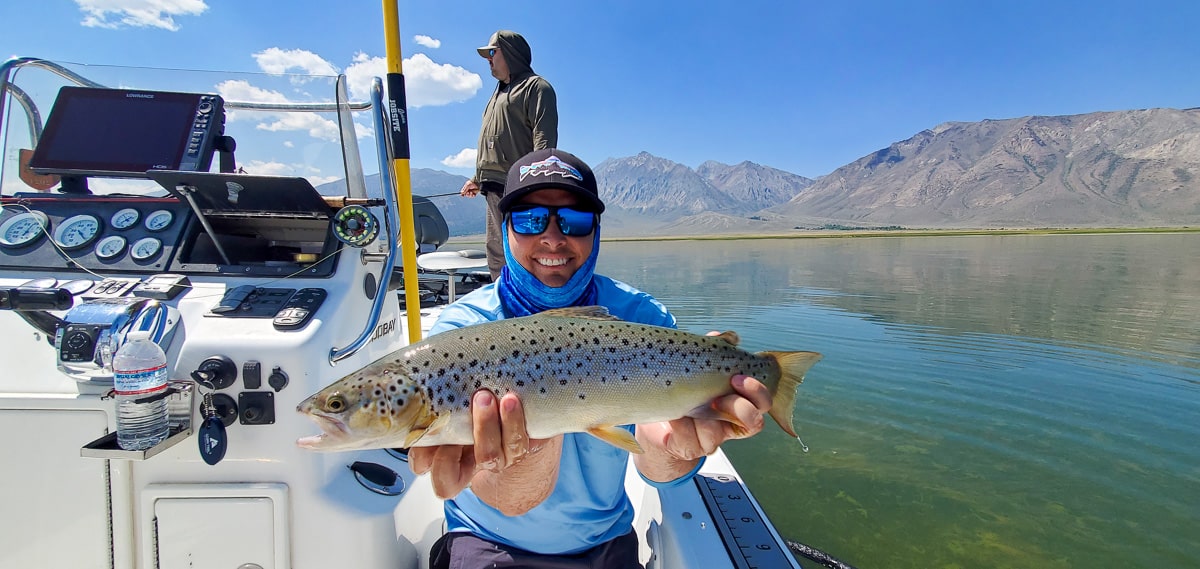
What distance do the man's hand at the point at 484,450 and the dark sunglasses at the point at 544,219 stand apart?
1055mm

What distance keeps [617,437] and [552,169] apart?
1547 mm

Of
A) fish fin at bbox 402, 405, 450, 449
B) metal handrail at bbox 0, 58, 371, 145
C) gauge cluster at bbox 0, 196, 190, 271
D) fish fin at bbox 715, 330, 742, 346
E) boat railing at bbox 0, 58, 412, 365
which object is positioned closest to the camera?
fish fin at bbox 402, 405, 450, 449

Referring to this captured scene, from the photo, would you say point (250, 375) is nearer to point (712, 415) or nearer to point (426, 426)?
point (426, 426)

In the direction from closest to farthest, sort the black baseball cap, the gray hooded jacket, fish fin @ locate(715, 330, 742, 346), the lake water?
fish fin @ locate(715, 330, 742, 346) → the black baseball cap → the gray hooded jacket → the lake water

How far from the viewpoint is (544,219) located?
3.01 metres

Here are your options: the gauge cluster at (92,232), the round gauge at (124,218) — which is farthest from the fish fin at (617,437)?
the round gauge at (124,218)

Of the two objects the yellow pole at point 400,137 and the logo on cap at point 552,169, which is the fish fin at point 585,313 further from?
the yellow pole at point 400,137

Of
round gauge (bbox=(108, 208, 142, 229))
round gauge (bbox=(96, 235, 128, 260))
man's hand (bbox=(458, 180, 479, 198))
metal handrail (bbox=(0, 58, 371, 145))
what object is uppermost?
metal handrail (bbox=(0, 58, 371, 145))

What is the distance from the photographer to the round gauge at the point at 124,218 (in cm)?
344

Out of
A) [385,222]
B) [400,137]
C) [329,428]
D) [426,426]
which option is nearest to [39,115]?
[400,137]

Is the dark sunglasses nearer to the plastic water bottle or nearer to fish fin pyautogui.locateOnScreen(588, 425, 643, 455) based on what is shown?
fish fin pyautogui.locateOnScreen(588, 425, 643, 455)

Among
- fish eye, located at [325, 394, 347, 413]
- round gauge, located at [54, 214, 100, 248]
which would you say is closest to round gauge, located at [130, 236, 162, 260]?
round gauge, located at [54, 214, 100, 248]

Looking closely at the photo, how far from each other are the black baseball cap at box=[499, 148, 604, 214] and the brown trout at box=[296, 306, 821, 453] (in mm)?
747

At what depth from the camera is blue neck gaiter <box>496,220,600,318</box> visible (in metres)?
3.11
